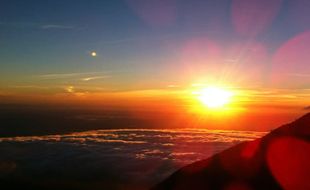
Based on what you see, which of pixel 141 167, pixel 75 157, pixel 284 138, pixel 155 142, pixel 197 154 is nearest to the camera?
pixel 284 138

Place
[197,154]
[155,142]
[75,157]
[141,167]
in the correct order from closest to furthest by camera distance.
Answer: [141,167]
[75,157]
[197,154]
[155,142]

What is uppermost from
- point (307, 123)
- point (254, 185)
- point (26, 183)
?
point (307, 123)

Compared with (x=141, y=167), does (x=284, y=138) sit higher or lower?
higher

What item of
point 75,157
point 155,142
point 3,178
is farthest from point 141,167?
point 155,142

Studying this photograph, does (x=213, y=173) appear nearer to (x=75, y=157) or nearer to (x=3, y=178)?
(x=3, y=178)

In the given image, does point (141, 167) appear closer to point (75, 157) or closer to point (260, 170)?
point (75, 157)

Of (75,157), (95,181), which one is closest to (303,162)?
(95,181)

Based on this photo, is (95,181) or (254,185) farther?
(95,181)
